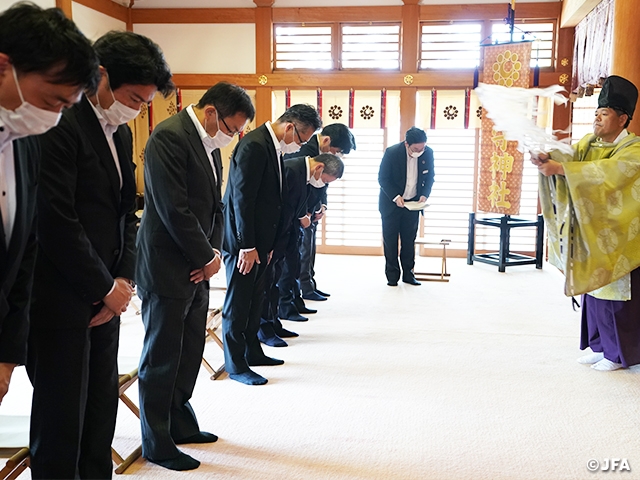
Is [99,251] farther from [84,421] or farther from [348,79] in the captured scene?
[348,79]

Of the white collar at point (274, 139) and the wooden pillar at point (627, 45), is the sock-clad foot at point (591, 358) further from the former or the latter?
the white collar at point (274, 139)

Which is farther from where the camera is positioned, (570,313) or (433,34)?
(433,34)

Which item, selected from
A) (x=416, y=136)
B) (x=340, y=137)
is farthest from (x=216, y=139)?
(x=416, y=136)

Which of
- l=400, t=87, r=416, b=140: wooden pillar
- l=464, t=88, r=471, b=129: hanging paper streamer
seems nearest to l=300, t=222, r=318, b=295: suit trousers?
l=400, t=87, r=416, b=140: wooden pillar

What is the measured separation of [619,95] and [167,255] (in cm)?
Answer: 263

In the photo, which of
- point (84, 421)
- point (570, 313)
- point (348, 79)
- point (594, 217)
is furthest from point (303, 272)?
point (84, 421)

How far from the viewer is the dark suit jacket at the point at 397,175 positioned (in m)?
5.93

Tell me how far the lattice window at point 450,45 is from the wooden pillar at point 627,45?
108 inches

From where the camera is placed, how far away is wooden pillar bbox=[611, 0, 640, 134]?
13.9ft

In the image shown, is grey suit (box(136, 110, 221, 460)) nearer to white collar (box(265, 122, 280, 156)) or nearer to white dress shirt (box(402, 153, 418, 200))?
white collar (box(265, 122, 280, 156))

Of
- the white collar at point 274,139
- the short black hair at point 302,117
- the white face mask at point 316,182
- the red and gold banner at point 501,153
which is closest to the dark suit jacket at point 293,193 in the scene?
the white face mask at point 316,182

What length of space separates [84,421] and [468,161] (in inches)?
251

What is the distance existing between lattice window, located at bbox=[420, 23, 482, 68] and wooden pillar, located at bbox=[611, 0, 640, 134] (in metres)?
2.75

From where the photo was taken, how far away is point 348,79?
7.41 m
